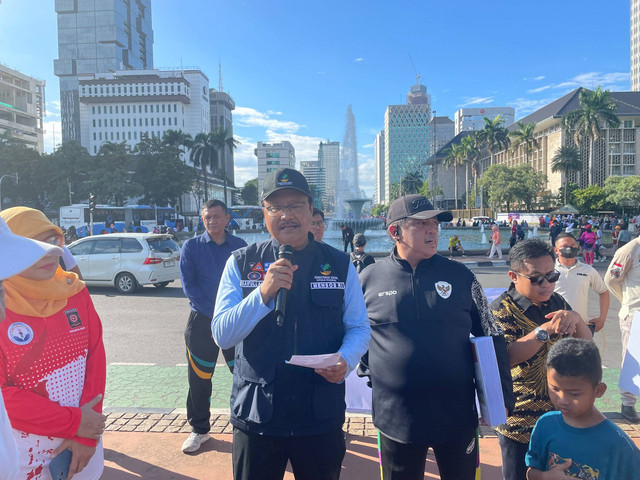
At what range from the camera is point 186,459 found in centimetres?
360

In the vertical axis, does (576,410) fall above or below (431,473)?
above

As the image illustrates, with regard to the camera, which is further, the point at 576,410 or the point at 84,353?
the point at 84,353

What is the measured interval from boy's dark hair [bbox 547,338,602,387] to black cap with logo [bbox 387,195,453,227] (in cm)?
95

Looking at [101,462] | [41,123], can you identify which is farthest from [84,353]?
[41,123]

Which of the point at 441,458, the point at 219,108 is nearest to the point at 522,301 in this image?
the point at 441,458

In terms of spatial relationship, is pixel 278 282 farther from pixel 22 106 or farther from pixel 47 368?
pixel 22 106

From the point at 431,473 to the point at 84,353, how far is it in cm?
276

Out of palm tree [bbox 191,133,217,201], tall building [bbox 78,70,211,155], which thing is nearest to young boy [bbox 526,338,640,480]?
palm tree [bbox 191,133,217,201]

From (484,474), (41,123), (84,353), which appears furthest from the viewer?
(41,123)

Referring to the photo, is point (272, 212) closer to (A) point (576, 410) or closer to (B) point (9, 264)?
(B) point (9, 264)

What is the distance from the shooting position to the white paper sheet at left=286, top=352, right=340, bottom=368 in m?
1.84

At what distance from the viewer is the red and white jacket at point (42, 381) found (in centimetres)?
183

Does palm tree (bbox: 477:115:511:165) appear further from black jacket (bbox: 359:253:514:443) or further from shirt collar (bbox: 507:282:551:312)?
black jacket (bbox: 359:253:514:443)

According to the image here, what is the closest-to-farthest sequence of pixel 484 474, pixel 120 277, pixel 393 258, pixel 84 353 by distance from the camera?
pixel 84 353
pixel 393 258
pixel 484 474
pixel 120 277
